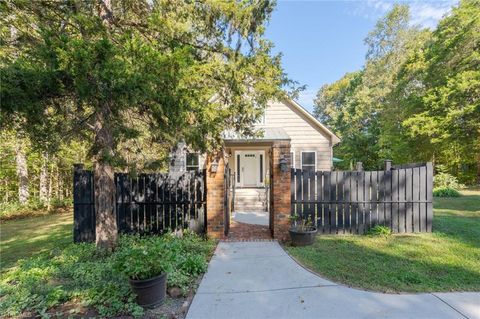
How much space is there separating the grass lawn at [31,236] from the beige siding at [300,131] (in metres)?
9.70

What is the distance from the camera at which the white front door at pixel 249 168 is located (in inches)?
549

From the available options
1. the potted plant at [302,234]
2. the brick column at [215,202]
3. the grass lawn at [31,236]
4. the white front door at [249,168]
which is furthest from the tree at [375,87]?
the grass lawn at [31,236]

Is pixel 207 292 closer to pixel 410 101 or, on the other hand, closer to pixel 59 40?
pixel 59 40

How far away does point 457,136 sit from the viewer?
1300 cm

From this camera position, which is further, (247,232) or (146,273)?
(247,232)

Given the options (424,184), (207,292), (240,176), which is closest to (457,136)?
(424,184)

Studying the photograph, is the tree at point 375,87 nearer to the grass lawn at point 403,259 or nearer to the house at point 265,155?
the house at point 265,155

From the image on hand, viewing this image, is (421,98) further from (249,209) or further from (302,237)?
(302,237)

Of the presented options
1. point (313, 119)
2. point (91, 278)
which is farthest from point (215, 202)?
point (313, 119)

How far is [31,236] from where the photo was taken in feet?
25.2

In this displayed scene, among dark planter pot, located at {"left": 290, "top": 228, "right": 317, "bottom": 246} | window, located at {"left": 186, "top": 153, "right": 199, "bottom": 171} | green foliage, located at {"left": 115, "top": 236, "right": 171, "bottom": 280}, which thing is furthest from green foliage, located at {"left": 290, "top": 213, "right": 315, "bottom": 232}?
window, located at {"left": 186, "top": 153, "right": 199, "bottom": 171}

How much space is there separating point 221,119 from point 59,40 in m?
2.93

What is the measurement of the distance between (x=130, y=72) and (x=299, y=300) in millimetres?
3761

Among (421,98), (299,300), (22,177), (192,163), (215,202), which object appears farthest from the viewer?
(421,98)
